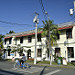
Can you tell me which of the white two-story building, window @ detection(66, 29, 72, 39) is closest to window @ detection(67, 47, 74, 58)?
the white two-story building

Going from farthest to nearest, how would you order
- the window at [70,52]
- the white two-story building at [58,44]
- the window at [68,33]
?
the window at [68,33] < the white two-story building at [58,44] < the window at [70,52]

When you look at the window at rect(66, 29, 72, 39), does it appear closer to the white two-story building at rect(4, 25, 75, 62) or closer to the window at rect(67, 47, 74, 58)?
the white two-story building at rect(4, 25, 75, 62)

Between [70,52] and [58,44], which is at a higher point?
[58,44]

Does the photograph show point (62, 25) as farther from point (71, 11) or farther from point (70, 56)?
point (71, 11)

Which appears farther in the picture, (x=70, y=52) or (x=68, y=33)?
(x=68, y=33)

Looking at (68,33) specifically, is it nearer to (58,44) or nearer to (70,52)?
(58,44)

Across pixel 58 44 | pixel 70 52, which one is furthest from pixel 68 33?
pixel 70 52

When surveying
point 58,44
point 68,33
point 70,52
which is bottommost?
point 70,52

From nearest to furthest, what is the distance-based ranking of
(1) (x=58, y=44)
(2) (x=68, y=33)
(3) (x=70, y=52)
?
(3) (x=70, y=52) → (2) (x=68, y=33) → (1) (x=58, y=44)

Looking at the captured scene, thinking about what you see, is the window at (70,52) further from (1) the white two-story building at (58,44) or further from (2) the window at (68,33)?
(2) the window at (68,33)

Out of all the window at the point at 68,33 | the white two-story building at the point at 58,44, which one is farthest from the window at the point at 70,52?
the window at the point at 68,33

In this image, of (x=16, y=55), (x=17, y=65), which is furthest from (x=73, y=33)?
(x=16, y=55)

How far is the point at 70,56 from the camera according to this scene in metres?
18.3

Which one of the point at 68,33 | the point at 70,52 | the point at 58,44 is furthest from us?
the point at 58,44
